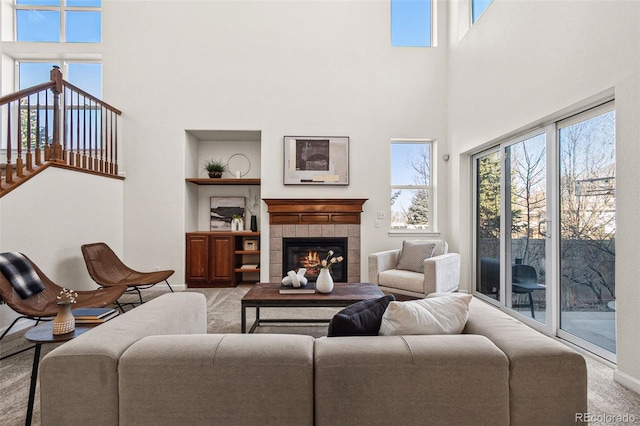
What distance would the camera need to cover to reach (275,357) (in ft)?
4.06

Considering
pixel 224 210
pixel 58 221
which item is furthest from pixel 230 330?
pixel 224 210

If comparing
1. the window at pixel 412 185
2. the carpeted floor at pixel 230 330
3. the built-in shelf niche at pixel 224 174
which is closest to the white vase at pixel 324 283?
the carpeted floor at pixel 230 330

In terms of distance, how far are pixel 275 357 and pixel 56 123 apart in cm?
419

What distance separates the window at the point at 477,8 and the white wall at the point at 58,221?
555 cm

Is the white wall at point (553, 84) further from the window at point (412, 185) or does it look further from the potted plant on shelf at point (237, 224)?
the potted plant on shelf at point (237, 224)

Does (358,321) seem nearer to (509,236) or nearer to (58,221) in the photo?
(509,236)

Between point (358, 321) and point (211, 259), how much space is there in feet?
13.7

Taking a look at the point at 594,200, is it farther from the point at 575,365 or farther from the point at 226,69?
the point at 226,69

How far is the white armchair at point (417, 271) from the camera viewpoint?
3.88 metres

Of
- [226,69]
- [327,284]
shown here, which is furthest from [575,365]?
[226,69]

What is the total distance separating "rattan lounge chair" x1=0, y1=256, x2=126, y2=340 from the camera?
260cm

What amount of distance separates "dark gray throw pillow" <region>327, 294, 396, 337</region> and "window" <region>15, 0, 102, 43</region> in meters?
6.17

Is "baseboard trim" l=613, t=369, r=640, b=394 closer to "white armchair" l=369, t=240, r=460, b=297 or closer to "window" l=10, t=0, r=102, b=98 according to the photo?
"white armchair" l=369, t=240, r=460, b=297

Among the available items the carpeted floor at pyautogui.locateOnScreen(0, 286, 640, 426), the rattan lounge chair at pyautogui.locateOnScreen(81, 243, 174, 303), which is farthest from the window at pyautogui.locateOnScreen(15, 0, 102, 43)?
the carpeted floor at pyautogui.locateOnScreen(0, 286, 640, 426)
